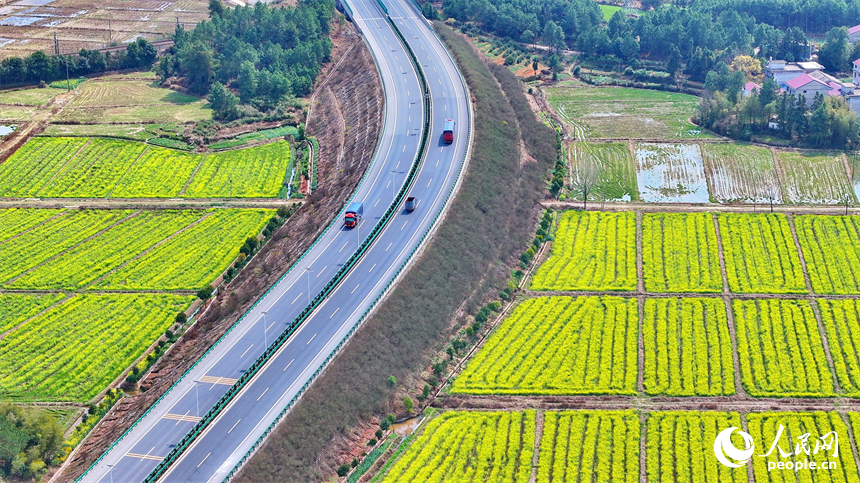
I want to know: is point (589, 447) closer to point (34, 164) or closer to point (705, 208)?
point (705, 208)

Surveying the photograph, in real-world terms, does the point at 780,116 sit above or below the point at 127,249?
above

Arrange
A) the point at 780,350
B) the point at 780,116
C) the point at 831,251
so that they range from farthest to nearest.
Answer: the point at 780,116 < the point at 831,251 < the point at 780,350

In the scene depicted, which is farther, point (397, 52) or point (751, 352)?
point (397, 52)

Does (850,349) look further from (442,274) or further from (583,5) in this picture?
(583,5)

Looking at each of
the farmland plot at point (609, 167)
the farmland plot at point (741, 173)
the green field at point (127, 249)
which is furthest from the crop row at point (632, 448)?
the farmland plot at point (609, 167)

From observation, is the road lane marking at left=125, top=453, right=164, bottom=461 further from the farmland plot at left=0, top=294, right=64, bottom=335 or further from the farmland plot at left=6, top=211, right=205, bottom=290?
the farmland plot at left=6, top=211, right=205, bottom=290

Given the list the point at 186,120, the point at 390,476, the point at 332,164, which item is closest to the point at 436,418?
the point at 390,476

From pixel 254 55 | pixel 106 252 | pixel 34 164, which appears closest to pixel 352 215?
pixel 106 252

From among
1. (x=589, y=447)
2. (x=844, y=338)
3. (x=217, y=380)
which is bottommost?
(x=589, y=447)
